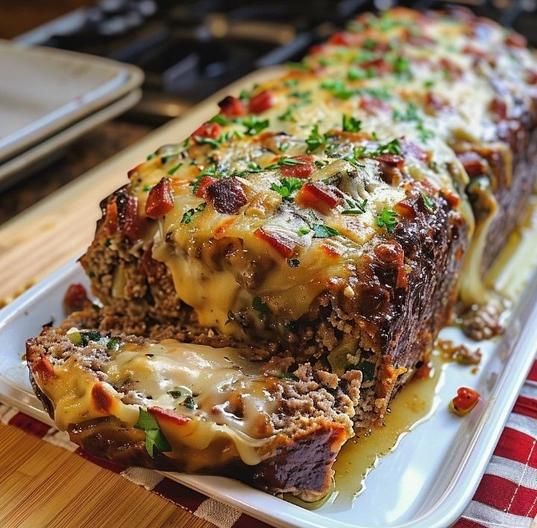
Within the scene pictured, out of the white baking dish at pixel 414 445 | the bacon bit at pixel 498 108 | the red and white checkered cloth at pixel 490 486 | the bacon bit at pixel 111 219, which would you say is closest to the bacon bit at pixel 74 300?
the white baking dish at pixel 414 445

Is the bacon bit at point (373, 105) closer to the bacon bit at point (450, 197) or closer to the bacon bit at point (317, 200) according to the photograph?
the bacon bit at point (450, 197)

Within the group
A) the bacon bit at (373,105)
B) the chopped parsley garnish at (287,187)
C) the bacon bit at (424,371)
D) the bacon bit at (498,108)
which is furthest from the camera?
the bacon bit at (498,108)

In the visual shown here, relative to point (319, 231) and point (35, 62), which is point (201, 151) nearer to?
point (319, 231)

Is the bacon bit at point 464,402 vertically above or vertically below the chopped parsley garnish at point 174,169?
below

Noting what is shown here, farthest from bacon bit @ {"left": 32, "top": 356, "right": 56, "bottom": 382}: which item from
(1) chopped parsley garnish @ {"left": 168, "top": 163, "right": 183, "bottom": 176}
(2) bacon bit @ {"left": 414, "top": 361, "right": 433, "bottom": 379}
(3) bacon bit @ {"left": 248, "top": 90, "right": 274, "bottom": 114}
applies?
(3) bacon bit @ {"left": 248, "top": 90, "right": 274, "bottom": 114}

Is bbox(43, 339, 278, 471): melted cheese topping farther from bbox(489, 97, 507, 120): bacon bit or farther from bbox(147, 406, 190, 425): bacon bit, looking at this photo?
bbox(489, 97, 507, 120): bacon bit

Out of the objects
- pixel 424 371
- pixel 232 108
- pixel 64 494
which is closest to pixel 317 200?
pixel 424 371
